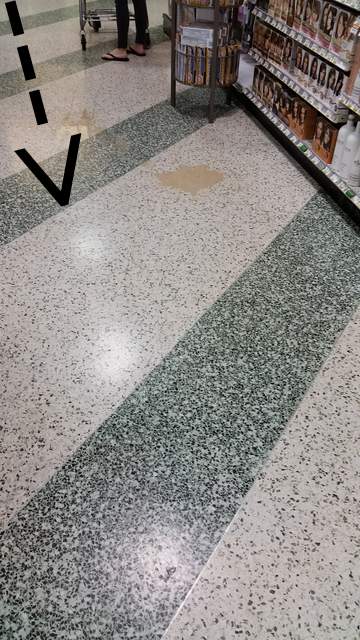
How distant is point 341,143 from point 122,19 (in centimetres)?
302

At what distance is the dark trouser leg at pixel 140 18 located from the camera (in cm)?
459

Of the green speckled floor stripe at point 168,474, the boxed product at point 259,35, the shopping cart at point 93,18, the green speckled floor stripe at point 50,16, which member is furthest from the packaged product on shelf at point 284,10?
the green speckled floor stripe at point 50,16

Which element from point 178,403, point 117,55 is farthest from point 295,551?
point 117,55

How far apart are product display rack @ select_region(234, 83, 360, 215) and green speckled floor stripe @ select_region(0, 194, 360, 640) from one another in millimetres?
626

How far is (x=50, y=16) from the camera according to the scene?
600 cm

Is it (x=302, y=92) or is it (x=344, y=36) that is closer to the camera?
(x=344, y=36)

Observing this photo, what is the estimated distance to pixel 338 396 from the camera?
1.73 meters

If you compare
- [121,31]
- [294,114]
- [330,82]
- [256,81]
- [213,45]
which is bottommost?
[121,31]

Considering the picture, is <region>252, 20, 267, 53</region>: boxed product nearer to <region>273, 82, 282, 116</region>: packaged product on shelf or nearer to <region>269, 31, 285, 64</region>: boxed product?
<region>269, 31, 285, 64</region>: boxed product

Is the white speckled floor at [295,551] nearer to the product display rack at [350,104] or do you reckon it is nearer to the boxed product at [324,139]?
the product display rack at [350,104]

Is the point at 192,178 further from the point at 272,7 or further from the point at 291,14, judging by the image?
the point at 272,7

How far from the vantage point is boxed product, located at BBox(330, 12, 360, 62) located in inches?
94.3

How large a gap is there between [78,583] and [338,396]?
1017 millimetres

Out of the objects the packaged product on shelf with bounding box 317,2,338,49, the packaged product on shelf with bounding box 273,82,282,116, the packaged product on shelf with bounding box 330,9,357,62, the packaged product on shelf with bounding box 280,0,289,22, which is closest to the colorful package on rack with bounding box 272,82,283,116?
the packaged product on shelf with bounding box 273,82,282,116
